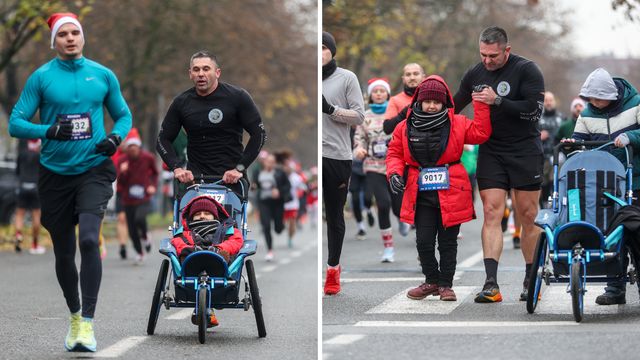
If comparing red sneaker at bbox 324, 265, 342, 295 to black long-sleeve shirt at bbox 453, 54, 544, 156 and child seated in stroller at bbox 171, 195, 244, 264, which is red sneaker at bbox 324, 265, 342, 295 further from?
black long-sleeve shirt at bbox 453, 54, 544, 156

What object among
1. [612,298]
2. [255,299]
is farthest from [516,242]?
[255,299]

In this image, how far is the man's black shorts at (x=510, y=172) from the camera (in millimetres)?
7473

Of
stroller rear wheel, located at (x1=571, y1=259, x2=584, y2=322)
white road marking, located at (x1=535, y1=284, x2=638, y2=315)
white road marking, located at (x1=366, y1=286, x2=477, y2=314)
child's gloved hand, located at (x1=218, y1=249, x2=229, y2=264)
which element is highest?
child's gloved hand, located at (x1=218, y1=249, x2=229, y2=264)

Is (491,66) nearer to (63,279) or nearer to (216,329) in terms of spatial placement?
(216,329)

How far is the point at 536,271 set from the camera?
21.6 feet

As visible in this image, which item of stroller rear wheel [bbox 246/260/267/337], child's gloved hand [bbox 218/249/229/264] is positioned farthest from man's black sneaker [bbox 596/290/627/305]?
child's gloved hand [bbox 218/249/229/264]

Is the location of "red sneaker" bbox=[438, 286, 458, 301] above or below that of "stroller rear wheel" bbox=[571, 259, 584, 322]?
below

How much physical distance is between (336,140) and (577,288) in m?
2.70

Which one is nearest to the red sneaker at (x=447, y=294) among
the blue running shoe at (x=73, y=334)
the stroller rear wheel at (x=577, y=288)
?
the stroller rear wheel at (x=577, y=288)

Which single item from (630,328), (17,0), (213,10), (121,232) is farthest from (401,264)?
(213,10)

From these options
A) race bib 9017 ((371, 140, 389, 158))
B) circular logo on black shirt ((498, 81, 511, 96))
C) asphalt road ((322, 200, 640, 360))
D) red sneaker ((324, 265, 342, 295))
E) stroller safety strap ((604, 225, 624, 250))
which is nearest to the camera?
asphalt road ((322, 200, 640, 360))

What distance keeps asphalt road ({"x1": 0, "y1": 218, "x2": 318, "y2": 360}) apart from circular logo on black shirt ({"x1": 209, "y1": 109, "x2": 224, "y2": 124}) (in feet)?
5.26

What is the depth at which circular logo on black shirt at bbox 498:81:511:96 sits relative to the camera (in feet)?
24.4

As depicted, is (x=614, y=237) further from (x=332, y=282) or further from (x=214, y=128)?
(x=214, y=128)
